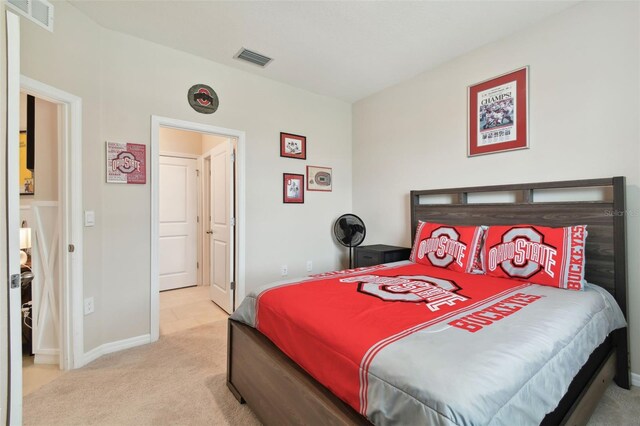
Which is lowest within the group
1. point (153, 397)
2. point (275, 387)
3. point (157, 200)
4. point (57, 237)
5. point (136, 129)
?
point (153, 397)

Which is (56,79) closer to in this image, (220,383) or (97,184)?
(97,184)

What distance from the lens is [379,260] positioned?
2.96m

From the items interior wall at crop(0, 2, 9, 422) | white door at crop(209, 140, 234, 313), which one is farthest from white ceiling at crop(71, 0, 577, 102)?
interior wall at crop(0, 2, 9, 422)

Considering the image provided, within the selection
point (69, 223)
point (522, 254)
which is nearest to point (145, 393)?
point (69, 223)

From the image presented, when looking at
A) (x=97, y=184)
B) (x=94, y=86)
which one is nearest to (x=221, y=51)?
(x=94, y=86)

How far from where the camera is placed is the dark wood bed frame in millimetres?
1188

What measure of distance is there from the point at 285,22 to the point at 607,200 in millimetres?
2629

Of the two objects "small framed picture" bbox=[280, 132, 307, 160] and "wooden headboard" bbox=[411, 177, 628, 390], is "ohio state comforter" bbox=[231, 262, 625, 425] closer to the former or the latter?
"wooden headboard" bbox=[411, 177, 628, 390]

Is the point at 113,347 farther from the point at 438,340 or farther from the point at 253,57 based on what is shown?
the point at 253,57

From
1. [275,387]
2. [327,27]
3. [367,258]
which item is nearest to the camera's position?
[275,387]

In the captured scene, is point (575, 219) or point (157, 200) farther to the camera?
point (157, 200)

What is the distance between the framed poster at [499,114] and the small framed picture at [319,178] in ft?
5.53

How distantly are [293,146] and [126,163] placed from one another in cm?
170

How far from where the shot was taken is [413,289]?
5.55 ft
